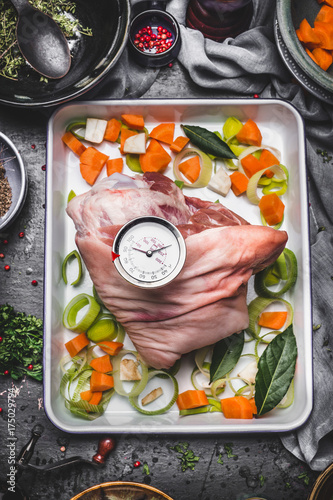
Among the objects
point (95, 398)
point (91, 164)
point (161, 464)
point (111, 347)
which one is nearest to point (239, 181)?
point (91, 164)

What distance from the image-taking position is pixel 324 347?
2410 mm

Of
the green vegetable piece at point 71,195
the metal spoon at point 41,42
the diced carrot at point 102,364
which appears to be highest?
the metal spoon at point 41,42

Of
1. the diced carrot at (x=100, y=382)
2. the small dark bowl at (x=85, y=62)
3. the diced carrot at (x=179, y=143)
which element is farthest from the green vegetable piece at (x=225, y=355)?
the small dark bowl at (x=85, y=62)

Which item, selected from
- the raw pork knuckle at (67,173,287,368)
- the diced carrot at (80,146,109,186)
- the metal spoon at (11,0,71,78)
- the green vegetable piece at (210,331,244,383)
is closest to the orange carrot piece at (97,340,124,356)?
the raw pork knuckle at (67,173,287,368)

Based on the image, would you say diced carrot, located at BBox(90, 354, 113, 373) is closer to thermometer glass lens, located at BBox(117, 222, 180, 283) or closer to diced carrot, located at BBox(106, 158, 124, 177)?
thermometer glass lens, located at BBox(117, 222, 180, 283)

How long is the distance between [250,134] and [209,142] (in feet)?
0.64

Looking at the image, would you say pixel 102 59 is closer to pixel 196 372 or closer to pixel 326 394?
pixel 196 372

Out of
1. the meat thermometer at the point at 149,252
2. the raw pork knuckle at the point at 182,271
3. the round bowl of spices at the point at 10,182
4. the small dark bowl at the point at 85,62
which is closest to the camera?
the meat thermometer at the point at 149,252

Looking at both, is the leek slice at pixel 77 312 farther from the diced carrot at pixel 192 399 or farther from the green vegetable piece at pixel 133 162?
the green vegetable piece at pixel 133 162

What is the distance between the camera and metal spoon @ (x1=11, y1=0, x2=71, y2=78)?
90.0 inches

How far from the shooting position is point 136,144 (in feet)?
7.86

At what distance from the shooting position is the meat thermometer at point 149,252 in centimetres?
190

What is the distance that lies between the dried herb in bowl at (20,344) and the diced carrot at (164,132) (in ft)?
3.36

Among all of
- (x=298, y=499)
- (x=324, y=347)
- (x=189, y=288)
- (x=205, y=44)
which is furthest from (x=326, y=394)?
(x=205, y=44)
